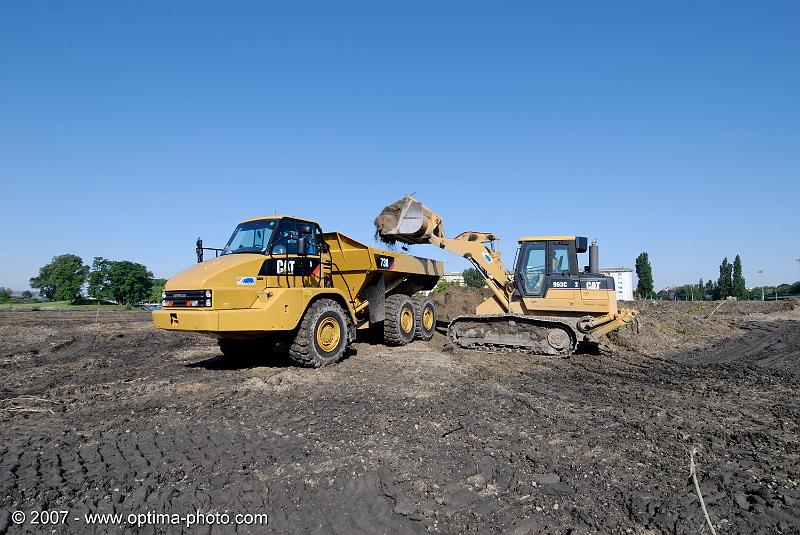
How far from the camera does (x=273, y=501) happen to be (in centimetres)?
371

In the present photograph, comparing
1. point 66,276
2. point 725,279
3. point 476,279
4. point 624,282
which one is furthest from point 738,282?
point 66,276

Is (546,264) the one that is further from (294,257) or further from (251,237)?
(251,237)

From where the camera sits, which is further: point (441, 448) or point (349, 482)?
point (441, 448)

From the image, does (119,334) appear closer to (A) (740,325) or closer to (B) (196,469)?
(B) (196,469)

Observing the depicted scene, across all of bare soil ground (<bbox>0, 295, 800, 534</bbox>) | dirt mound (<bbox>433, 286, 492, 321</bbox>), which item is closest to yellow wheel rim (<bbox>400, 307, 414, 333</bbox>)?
bare soil ground (<bbox>0, 295, 800, 534</bbox>)

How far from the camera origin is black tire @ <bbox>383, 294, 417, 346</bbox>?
11844mm

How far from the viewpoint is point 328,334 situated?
31.3ft

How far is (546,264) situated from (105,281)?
68.1 meters

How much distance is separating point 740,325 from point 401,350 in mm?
16388

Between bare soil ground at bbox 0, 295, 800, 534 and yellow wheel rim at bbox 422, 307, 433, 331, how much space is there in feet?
12.2

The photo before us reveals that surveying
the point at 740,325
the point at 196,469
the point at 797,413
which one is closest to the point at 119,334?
the point at 196,469

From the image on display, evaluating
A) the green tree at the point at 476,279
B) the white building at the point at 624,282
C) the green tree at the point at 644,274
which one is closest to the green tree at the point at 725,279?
the green tree at the point at 644,274

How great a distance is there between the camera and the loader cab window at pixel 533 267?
1252cm

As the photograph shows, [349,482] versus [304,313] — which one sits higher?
[304,313]
